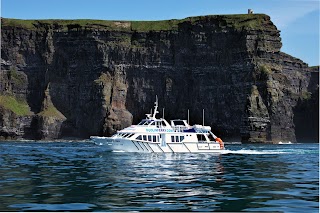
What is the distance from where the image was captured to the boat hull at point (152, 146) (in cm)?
7744

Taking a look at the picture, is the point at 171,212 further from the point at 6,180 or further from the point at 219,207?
the point at 6,180

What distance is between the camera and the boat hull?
7744 centimetres

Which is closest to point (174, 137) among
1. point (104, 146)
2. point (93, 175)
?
point (104, 146)

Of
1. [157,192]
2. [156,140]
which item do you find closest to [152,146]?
[156,140]

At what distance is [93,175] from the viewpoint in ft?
125

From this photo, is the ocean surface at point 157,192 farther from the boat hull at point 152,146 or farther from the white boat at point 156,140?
the white boat at point 156,140

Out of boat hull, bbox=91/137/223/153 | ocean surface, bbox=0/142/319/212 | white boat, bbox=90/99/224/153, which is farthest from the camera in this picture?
white boat, bbox=90/99/224/153

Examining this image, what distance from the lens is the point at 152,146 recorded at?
77.5 meters

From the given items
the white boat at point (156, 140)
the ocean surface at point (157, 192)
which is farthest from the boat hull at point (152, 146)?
the ocean surface at point (157, 192)

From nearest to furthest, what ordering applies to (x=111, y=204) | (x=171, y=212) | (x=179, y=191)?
(x=171, y=212)
(x=111, y=204)
(x=179, y=191)

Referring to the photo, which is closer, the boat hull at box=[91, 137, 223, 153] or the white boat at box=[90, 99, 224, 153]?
the boat hull at box=[91, 137, 223, 153]

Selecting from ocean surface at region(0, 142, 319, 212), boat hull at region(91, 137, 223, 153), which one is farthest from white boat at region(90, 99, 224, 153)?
ocean surface at region(0, 142, 319, 212)

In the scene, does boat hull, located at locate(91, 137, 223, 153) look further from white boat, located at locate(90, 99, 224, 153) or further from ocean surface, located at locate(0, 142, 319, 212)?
ocean surface, located at locate(0, 142, 319, 212)

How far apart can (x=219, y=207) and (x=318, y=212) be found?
4.55 meters
